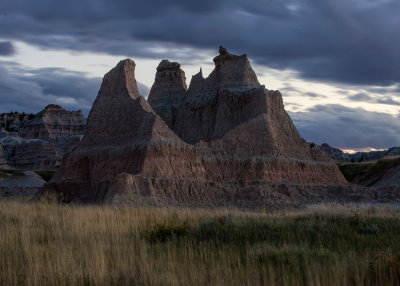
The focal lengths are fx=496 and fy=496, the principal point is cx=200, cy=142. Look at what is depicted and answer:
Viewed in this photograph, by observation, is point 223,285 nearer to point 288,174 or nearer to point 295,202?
point 295,202

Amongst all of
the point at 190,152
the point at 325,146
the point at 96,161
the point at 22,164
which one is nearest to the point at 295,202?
the point at 190,152

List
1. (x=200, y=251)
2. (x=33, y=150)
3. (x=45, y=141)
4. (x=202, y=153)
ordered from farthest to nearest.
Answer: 1. (x=45, y=141)
2. (x=33, y=150)
3. (x=202, y=153)
4. (x=200, y=251)

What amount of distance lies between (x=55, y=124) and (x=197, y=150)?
104017 millimetres

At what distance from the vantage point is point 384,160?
6488 centimetres

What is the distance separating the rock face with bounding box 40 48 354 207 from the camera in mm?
39625

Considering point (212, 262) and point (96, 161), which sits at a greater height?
point (96, 161)

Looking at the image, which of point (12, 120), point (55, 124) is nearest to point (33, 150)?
point (55, 124)

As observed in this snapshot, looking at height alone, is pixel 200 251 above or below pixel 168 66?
below

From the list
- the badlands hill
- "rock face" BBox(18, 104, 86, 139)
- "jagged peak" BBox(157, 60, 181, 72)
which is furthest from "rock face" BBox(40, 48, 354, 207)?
"rock face" BBox(18, 104, 86, 139)

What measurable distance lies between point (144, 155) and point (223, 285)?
95.3 feet

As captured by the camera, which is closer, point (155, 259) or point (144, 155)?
point (155, 259)

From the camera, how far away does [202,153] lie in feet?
151

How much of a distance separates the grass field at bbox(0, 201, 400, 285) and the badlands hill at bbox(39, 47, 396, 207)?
1613cm

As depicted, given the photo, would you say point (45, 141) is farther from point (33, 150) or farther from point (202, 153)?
point (202, 153)
